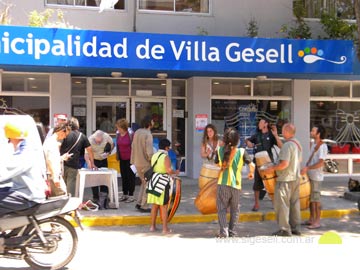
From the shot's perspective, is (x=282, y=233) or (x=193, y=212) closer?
(x=282, y=233)

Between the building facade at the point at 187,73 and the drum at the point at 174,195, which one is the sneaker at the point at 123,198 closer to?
the drum at the point at 174,195

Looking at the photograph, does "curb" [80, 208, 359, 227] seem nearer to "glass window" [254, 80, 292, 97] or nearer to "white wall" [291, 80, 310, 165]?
"white wall" [291, 80, 310, 165]

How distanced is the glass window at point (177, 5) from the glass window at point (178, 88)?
1944 millimetres

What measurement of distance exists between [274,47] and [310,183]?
13.5 ft

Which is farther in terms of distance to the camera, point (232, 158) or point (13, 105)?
point (13, 105)

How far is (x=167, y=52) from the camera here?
35.1 ft

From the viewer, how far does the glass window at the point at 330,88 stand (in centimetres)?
1368

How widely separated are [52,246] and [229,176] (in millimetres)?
2816

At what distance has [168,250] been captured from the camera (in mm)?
6836

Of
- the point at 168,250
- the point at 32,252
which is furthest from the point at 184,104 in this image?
the point at 32,252

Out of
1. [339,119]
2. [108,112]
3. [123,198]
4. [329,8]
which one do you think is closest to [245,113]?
[339,119]

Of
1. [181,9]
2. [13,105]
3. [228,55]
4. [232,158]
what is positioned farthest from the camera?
[181,9]

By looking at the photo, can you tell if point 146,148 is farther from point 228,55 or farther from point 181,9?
point 181,9

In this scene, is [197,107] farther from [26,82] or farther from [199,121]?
[26,82]
